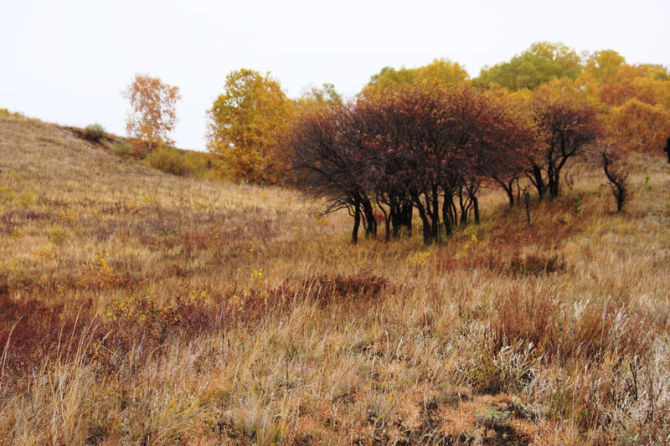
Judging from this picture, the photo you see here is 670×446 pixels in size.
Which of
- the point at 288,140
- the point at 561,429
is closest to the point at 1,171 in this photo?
the point at 288,140

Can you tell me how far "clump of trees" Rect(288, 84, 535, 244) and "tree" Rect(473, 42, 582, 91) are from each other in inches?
1534

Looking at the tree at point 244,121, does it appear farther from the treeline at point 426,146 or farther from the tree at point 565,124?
the tree at point 565,124

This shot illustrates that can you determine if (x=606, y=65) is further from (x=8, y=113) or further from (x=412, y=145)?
(x=8, y=113)

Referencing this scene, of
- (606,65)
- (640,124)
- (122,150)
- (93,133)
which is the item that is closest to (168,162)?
(122,150)

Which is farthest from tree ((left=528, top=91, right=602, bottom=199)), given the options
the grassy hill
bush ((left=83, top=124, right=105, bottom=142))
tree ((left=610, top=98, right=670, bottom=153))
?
bush ((left=83, top=124, right=105, bottom=142))

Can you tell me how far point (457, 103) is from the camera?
12266 mm

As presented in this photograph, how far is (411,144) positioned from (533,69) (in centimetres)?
5023

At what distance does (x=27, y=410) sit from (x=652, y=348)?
4.71 m

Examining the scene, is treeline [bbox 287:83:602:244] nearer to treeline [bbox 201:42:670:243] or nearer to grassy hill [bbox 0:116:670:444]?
treeline [bbox 201:42:670:243]

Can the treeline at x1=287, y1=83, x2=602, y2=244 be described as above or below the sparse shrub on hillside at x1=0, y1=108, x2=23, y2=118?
below

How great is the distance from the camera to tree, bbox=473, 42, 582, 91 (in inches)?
1966

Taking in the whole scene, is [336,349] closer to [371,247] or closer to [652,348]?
[652,348]

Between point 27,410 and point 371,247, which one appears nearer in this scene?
point 27,410

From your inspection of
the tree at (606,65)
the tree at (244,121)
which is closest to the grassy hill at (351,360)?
the tree at (244,121)
